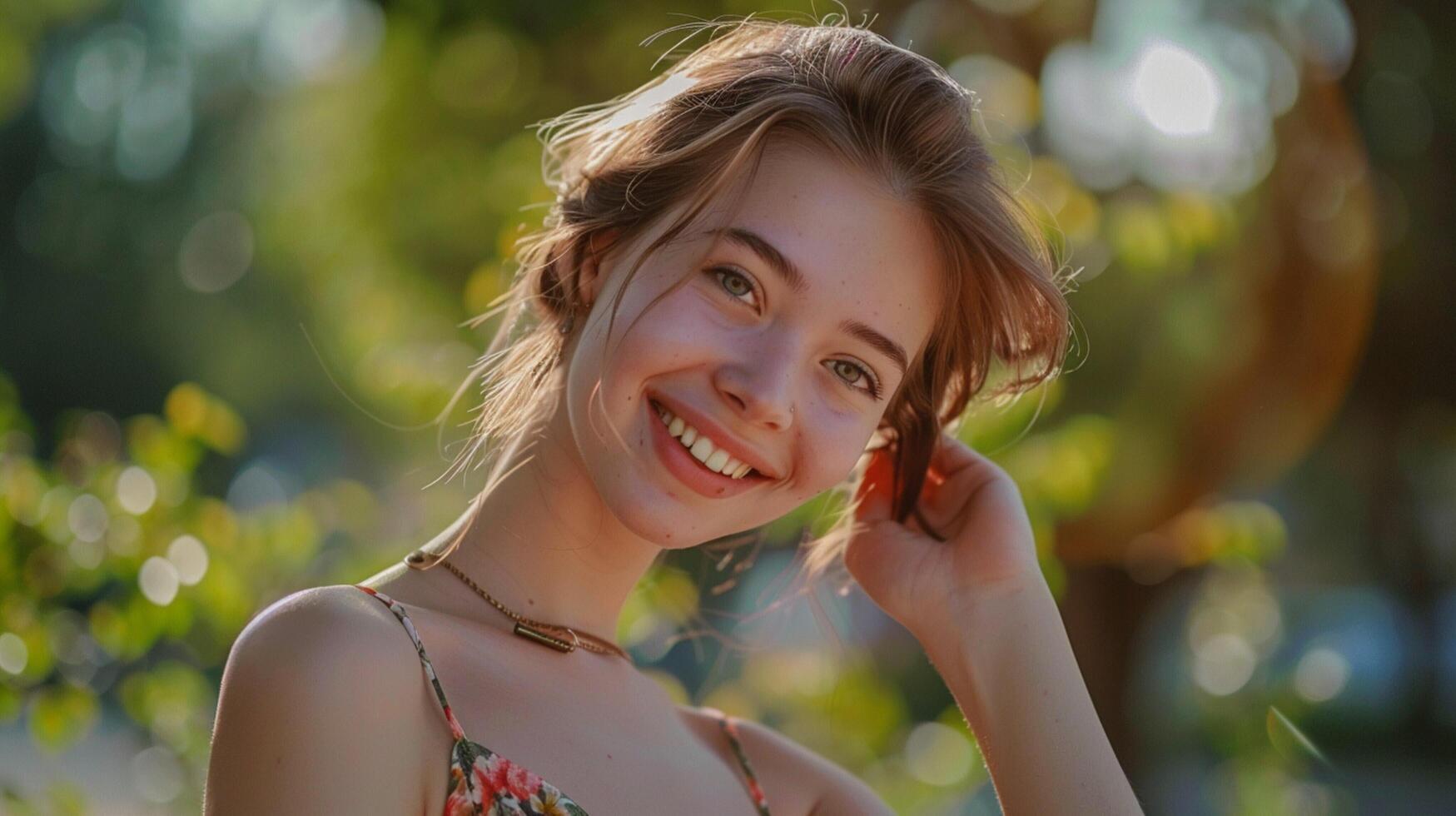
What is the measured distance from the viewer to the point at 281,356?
18.1 metres

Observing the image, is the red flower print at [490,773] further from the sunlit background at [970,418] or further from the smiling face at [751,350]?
the sunlit background at [970,418]

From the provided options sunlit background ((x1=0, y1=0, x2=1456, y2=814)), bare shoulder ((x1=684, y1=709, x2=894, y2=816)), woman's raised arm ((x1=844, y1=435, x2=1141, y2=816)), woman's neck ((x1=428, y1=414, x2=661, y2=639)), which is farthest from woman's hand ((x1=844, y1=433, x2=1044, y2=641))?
woman's neck ((x1=428, y1=414, x2=661, y2=639))

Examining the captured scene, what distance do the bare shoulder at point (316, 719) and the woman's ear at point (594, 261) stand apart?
575 mm

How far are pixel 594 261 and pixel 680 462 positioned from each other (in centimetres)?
35

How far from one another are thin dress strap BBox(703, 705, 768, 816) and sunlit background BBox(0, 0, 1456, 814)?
0.44 feet

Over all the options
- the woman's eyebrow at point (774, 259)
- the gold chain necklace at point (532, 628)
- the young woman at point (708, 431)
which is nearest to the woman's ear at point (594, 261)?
the young woman at point (708, 431)

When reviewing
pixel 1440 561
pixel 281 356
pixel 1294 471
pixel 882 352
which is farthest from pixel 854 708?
pixel 281 356

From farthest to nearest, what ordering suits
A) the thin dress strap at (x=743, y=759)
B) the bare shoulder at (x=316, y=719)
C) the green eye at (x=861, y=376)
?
the thin dress strap at (x=743, y=759), the green eye at (x=861, y=376), the bare shoulder at (x=316, y=719)

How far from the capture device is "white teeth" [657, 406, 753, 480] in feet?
5.70

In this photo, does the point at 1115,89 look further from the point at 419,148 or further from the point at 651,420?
the point at 651,420

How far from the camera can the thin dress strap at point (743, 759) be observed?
2070 millimetres

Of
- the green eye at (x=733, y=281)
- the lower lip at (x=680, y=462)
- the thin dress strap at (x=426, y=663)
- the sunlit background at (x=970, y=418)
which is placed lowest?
the sunlit background at (x=970, y=418)

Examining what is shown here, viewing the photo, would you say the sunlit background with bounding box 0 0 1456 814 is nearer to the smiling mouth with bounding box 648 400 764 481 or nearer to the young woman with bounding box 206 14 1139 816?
the young woman with bounding box 206 14 1139 816

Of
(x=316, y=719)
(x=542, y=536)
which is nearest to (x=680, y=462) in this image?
(x=542, y=536)
